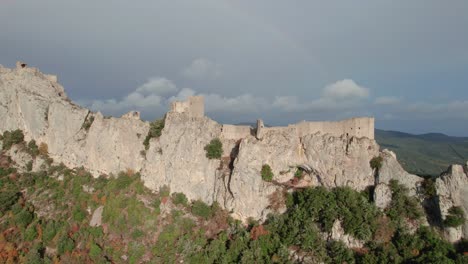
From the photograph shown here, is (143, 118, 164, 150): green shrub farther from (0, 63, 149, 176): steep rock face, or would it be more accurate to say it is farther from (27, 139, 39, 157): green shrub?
(27, 139, 39, 157): green shrub

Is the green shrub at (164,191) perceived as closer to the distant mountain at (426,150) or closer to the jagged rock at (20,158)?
the jagged rock at (20,158)

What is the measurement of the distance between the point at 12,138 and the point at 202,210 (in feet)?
103

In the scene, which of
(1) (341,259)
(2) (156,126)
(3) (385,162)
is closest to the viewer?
(1) (341,259)

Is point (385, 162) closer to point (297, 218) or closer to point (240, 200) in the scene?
point (297, 218)

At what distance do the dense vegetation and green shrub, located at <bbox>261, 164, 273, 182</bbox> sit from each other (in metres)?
2.91

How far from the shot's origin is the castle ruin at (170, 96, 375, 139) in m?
39.2

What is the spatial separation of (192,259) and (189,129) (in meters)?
15.2

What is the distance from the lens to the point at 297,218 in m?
38.8

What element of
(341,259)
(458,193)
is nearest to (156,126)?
(341,259)

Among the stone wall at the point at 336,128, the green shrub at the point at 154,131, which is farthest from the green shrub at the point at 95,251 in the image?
the stone wall at the point at 336,128

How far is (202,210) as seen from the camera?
43.7 metres

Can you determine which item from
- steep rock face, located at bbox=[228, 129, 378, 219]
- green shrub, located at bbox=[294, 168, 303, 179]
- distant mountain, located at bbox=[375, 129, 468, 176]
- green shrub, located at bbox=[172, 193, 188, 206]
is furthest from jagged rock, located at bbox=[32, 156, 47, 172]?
distant mountain, located at bbox=[375, 129, 468, 176]

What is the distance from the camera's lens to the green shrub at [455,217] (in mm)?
32906

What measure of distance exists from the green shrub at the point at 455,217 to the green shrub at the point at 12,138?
179ft
